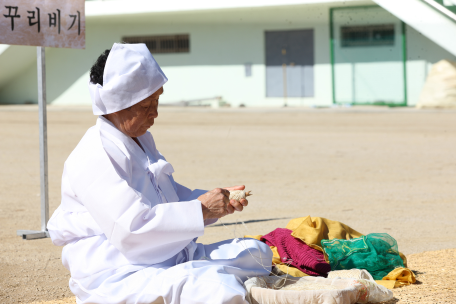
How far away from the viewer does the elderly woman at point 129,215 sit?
→ 242cm

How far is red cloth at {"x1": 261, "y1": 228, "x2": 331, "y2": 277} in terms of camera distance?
146 inches

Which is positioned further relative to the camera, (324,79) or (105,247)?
(324,79)

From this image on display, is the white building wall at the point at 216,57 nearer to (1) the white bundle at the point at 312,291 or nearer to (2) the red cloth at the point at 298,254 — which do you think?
(2) the red cloth at the point at 298,254

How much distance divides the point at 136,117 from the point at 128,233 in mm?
548

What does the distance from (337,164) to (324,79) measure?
327 inches

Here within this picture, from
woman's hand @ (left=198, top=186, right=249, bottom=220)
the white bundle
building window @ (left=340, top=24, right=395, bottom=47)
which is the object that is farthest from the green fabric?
building window @ (left=340, top=24, right=395, bottom=47)

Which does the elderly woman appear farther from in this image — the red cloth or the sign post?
the sign post

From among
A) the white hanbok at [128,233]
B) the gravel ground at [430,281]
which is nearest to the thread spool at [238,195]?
the white hanbok at [128,233]

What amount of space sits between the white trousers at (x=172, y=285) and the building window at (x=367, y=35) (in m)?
14.2

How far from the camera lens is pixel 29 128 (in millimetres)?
13336

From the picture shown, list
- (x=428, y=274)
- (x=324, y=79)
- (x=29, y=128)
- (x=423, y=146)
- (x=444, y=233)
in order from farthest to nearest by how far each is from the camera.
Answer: (x=324, y=79) < (x=29, y=128) < (x=423, y=146) < (x=444, y=233) < (x=428, y=274)

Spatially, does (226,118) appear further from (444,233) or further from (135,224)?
(135,224)

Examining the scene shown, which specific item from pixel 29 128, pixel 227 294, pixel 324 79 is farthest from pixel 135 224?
pixel 324 79

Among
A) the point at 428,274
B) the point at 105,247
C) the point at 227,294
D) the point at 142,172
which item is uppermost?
the point at 142,172
